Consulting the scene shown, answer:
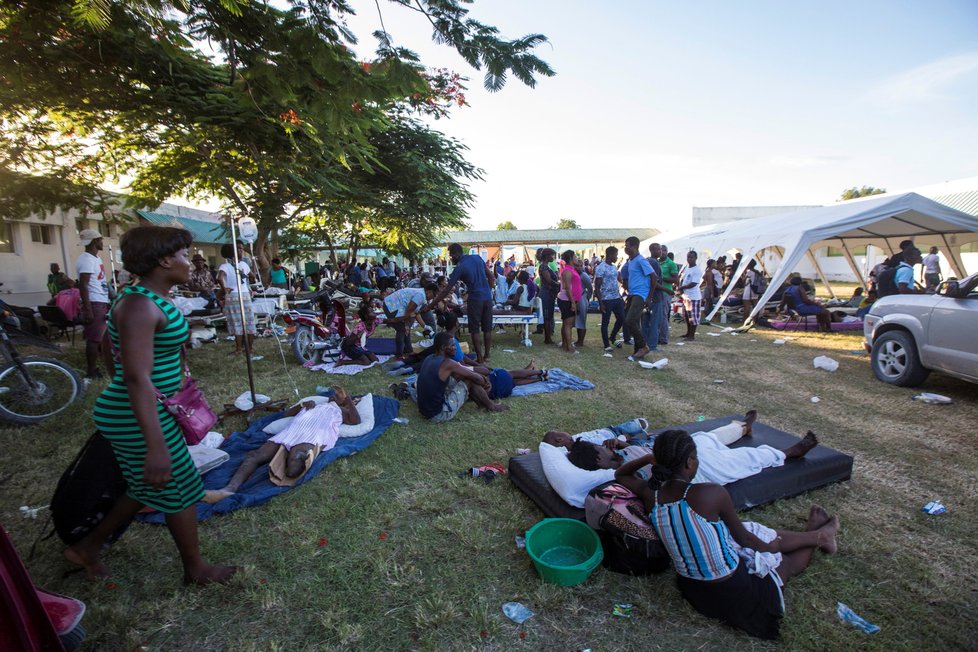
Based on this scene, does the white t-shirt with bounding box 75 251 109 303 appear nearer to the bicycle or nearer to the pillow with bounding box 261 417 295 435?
the bicycle

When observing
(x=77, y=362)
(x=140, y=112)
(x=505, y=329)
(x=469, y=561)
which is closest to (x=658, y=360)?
(x=505, y=329)

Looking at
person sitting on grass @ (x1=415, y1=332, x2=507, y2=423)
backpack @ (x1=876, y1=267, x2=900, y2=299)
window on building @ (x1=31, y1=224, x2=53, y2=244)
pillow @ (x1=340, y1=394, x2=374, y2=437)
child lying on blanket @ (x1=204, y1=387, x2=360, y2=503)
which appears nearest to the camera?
child lying on blanket @ (x1=204, y1=387, x2=360, y2=503)

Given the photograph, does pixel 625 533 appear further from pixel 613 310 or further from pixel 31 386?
pixel 613 310

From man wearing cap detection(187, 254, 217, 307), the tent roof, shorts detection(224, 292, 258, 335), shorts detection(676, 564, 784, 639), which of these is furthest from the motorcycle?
the tent roof

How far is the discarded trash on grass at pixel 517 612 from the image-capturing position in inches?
92.8

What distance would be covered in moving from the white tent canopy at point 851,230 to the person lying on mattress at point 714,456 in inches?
330

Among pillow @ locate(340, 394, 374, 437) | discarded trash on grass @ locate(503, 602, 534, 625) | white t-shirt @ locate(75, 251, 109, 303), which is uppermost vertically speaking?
white t-shirt @ locate(75, 251, 109, 303)

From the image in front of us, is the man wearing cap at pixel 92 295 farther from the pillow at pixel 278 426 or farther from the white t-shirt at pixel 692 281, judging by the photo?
the white t-shirt at pixel 692 281

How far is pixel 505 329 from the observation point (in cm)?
1205

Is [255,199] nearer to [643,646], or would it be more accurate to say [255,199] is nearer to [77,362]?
[77,362]

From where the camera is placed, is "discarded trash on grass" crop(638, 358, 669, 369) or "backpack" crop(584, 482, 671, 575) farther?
"discarded trash on grass" crop(638, 358, 669, 369)

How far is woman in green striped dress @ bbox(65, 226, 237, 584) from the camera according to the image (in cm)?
199

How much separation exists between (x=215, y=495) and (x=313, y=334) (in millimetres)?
5155

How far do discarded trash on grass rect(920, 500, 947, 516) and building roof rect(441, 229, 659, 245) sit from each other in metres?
34.2
